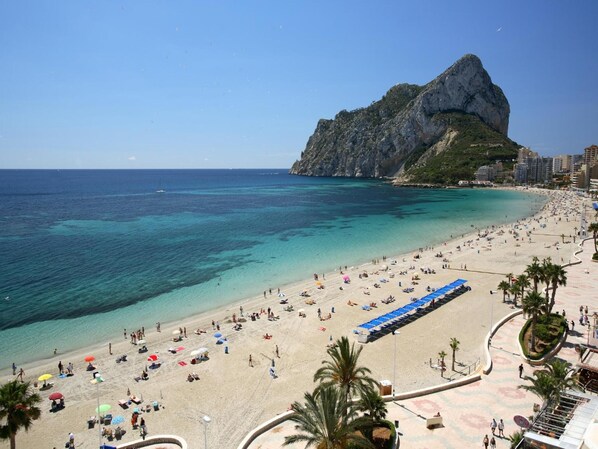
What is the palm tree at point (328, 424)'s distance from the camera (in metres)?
13.3

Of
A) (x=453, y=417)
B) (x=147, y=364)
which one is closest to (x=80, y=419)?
(x=147, y=364)

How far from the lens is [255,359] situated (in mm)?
25359

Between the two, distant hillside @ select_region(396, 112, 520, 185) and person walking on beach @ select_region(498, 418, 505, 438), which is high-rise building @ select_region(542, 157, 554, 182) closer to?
distant hillside @ select_region(396, 112, 520, 185)

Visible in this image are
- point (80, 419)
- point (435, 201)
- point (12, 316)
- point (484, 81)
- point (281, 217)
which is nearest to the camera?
point (80, 419)

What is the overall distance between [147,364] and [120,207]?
9512 centimetres

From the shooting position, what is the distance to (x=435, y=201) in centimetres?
11950

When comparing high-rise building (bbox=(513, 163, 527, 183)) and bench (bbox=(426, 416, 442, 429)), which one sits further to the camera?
high-rise building (bbox=(513, 163, 527, 183))

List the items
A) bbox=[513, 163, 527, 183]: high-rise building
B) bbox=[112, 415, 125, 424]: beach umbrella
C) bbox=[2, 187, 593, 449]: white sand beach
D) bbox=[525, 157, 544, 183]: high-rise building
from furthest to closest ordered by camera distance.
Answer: bbox=[525, 157, 544, 183]: high-rise building, bbox=[513, 163, 527, 183]: high-rise building, bbox=[2, 187, 593, 449]: white sand beach, bbox=[112, 415, 125, 424]: beach umbrella

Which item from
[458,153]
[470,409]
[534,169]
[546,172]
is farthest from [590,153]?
[470,409]

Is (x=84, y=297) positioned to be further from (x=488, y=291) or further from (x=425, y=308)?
(x=488, y=291)

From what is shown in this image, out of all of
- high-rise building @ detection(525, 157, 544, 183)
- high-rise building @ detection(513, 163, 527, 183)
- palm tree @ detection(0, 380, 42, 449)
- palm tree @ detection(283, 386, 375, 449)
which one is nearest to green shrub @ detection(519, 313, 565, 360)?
palm tree @ detection(283, 386, 375, 449)

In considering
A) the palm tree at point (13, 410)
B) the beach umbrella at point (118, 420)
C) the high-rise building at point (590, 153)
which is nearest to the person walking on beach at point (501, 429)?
the beach umbrella at point (118, 420)

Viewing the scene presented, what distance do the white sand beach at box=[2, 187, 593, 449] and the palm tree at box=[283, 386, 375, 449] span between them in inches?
203

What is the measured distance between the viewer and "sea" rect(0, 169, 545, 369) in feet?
108
